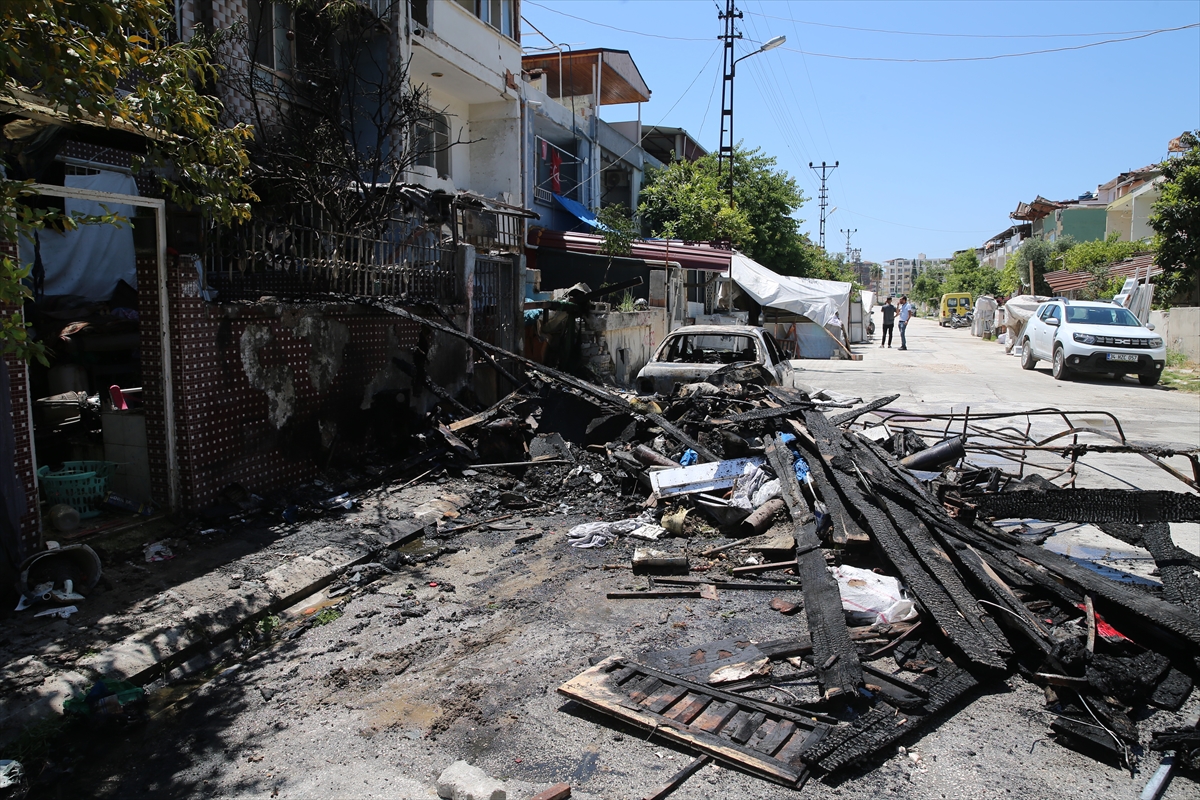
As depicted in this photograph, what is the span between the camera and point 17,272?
11.2ft

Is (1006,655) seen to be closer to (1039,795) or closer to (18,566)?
(1039,795)

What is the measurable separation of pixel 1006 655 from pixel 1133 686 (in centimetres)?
55

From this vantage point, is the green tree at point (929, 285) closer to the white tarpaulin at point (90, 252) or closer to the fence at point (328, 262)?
the fence at point (328, 262)

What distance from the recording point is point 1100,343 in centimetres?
1708

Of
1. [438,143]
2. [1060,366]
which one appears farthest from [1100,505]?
[438,143]

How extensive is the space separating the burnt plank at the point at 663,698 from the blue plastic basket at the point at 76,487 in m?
4.94

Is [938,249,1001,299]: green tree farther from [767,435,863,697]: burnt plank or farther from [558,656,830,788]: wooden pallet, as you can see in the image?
[558,656,830,788]: wooden pallet

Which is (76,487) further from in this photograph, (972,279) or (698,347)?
(972,279)

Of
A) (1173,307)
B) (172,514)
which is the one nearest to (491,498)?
(172,514)

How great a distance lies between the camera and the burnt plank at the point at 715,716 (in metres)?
3.39

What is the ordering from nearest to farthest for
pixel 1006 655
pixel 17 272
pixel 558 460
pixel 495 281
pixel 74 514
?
1. pixel 17 272
2. pixel 1006 655
3. pixel 74 514
4. pixel 558 460
5. pixel 495 281

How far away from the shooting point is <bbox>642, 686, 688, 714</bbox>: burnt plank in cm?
354

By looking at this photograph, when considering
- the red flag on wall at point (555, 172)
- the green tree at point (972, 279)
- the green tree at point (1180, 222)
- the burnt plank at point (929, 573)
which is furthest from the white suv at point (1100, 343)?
the green tree at point (972, 279)

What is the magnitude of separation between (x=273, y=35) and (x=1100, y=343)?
18.4 m
